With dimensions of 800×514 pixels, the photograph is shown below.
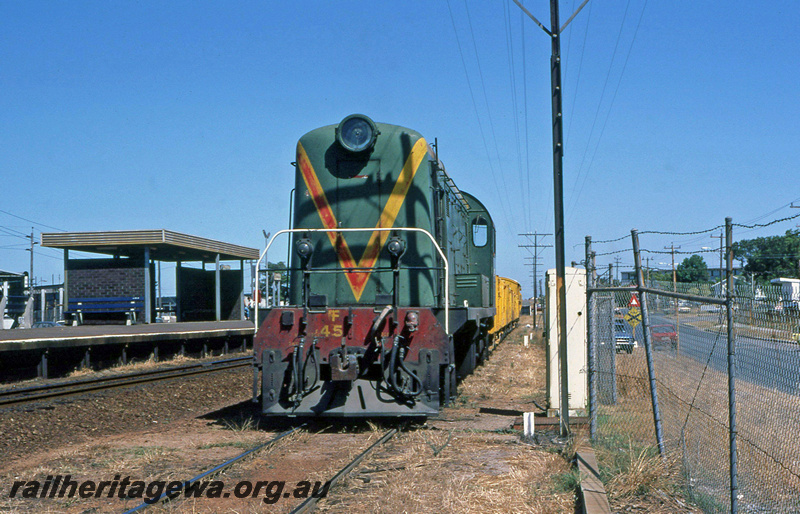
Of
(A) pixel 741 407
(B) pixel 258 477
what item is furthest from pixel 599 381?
(B) pixel 258 477

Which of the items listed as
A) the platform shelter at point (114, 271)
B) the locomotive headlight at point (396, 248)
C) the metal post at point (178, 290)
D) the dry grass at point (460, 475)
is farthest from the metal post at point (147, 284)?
the locomotive headlight at point (396, 248)

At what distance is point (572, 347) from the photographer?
9.45 metres

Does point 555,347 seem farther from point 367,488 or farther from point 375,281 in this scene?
point 367,488

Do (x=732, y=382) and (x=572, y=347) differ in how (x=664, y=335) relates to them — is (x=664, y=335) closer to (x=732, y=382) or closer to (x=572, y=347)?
(x=732, y=382)

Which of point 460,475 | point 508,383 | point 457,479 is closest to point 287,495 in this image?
point 457,479

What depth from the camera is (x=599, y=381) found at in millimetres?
9609

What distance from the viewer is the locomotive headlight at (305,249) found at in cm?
888

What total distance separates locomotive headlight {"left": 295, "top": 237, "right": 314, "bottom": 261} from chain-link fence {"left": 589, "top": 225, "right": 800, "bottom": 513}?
3.36 metres

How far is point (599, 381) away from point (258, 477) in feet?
16.7

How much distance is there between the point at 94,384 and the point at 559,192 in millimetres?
9926

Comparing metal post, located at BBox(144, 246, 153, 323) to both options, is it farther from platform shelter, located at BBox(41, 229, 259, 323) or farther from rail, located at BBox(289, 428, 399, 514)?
rail, located at BBox(289, 428, 399, 514)

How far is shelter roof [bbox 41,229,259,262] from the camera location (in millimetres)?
28203

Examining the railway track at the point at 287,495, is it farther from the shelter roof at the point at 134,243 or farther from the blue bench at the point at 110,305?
the blue bench at the point at 110,305

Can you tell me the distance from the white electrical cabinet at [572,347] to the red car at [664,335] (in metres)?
2.30
